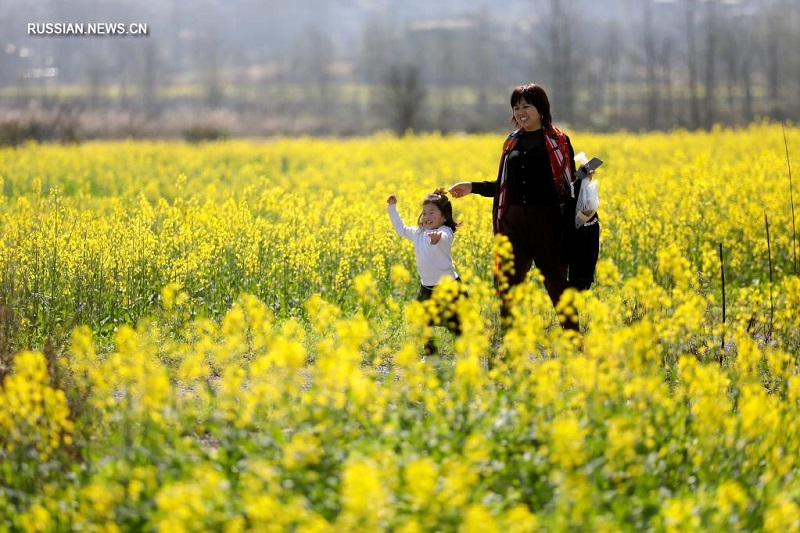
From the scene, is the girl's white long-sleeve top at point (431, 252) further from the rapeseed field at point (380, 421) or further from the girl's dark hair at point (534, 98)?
the girl's dark hair at point (534, 98)

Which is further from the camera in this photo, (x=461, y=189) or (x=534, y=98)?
(x=461, y=189)

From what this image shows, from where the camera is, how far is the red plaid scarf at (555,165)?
7090 millimetres

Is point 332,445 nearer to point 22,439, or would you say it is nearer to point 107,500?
point 107,500

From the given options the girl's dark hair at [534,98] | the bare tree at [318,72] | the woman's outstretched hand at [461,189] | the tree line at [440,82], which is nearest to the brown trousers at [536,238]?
the woman's outstretched hand at [461,189]

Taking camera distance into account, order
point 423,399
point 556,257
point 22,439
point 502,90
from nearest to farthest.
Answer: point 22,439, point 423,399, point 556,257, point 502,90

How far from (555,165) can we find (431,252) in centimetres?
99

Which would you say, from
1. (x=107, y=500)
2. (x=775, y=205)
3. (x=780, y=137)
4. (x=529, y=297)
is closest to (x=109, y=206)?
(x=775, y=205)

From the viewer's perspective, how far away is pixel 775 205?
1177 cm

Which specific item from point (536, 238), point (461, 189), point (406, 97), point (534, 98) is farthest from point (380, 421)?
point (406, 97)

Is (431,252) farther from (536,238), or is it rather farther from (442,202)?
(536,238)

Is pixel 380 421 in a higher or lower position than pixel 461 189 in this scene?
lower

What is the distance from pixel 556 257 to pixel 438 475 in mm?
2946

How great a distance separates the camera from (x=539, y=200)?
7156 mm

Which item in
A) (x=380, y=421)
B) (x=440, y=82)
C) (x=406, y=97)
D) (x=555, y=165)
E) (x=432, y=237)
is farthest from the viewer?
(x=440, y=82)
